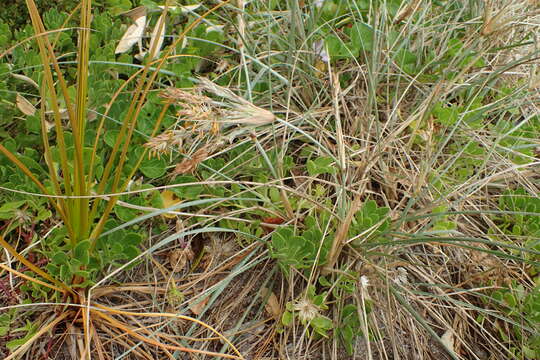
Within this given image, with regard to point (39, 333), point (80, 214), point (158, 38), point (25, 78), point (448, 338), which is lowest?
point (448, 338)

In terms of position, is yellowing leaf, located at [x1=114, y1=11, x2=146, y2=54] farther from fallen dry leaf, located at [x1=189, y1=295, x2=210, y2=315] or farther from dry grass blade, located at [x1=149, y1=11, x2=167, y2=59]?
fallen dry leaf, located at [x1=189, y1=295, x2=210, y2=315]

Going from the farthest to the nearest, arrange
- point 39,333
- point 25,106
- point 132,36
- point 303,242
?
point 132,36, point 25,106, point 303,242, point 39,333

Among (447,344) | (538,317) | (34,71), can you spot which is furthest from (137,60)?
(538,317)

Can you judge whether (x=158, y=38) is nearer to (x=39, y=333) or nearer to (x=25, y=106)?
(x=25, y=106)

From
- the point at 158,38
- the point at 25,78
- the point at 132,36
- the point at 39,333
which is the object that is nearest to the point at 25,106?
the point at 25,78

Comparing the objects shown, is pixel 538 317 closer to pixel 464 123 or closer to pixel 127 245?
pixel 464 123

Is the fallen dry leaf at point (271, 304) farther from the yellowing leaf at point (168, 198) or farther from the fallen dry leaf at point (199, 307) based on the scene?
the yellowing leaf at point (168, 198)

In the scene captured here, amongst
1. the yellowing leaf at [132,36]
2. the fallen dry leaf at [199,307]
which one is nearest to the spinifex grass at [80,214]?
the fallen dry leaf at [199,307]
